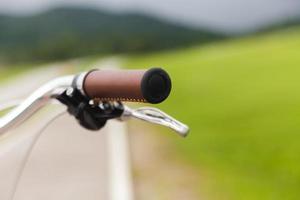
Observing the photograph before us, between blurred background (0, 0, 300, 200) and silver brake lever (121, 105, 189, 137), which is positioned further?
blurred background (0, 0, 300, 200)

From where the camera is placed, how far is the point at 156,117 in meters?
0.80

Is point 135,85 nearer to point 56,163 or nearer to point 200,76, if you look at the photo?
point 56,163

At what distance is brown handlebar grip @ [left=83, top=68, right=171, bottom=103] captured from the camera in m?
0.68

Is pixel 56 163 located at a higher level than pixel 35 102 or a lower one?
higher

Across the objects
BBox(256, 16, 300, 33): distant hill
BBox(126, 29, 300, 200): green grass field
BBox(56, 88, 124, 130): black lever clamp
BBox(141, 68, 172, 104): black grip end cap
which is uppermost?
BBox(256, 16, 300, 33): distant hill

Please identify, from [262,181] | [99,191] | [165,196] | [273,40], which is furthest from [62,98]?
[273,40]

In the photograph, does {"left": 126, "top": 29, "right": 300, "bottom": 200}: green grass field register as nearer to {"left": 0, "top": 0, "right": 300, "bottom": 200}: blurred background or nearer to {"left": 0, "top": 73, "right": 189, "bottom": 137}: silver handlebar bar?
{"left": 0, "top": 0, "right": 300, "bottom": 200}: blurred background

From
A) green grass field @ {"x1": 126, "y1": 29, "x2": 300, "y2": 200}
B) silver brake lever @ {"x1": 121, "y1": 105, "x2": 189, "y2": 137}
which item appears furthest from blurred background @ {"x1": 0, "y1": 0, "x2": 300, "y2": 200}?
silver brake lever @ {"x1": 121, "y1": 105, "x2": 189, "y2": 137}

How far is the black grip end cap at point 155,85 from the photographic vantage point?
676mm

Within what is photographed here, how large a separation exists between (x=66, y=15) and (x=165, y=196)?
36.6 feet

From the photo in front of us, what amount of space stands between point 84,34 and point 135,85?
1234cm

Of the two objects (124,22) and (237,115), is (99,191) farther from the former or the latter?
(124,22)

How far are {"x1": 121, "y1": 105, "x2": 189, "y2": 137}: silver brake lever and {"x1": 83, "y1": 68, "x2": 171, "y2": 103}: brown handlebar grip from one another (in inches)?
3.1

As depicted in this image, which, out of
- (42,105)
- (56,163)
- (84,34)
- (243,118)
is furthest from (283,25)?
(42,105)
